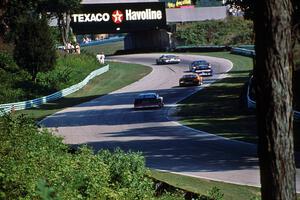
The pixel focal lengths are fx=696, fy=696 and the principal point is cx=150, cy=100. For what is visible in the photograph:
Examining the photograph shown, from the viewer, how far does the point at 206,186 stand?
21328mm

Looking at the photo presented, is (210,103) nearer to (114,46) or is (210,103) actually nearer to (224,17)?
(224,17)

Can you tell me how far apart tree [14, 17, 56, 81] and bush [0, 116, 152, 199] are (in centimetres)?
4498

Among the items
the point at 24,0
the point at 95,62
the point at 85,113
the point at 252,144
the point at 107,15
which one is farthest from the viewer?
the point at 107,15

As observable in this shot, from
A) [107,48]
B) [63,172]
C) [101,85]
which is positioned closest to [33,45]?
[101,85]

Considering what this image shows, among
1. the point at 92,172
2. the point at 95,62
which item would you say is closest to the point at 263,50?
the point at 92,172

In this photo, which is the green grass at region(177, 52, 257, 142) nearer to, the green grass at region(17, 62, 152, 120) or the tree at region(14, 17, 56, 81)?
the green grass at region(17, 62, 152, 120)

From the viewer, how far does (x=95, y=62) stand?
9062cm

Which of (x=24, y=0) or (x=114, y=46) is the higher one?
(x=24, y=0)

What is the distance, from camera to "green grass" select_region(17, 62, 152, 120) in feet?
180

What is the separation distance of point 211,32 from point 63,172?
4472 inches

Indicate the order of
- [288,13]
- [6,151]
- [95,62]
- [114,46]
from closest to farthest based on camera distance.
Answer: [288,13]
[6,151]
[95,62]
[114,46]

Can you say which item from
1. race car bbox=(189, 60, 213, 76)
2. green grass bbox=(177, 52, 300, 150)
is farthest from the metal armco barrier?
green grass bbox=(177, 52, 300, 150)

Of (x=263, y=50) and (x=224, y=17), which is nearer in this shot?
(x=263, y=50)

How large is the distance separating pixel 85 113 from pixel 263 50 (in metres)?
44.6
